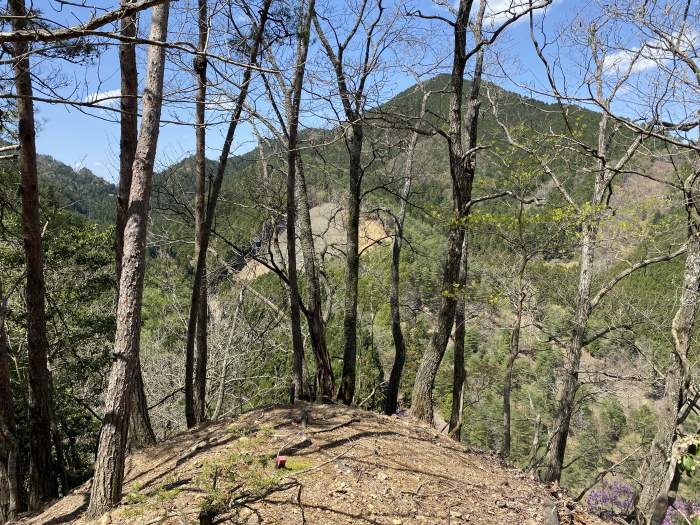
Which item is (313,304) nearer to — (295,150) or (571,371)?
(295,150)

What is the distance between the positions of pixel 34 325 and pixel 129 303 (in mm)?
2158

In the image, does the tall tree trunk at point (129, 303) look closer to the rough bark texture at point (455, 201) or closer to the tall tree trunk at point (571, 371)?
the rough bark texture at point (455, 201)

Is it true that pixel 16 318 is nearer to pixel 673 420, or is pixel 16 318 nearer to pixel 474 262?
pixel 673 420

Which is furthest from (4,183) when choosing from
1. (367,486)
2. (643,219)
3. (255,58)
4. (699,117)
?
(643,219)

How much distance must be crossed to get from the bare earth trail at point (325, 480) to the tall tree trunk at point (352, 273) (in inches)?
44.9

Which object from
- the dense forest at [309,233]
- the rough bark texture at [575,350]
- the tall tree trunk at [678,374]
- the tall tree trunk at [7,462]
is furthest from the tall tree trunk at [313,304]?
the tall tree trunk at [678,374]

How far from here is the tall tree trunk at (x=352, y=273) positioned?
6922 mm

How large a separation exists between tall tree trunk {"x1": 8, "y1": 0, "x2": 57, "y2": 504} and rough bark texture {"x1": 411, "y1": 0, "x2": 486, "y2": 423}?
428 cm

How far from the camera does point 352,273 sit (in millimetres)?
7070

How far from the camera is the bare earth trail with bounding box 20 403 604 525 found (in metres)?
3.11

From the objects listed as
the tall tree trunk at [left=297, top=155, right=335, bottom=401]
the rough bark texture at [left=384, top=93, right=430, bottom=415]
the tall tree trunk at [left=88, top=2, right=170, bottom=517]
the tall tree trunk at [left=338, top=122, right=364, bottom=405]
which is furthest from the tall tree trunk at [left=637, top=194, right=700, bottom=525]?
the tall tree trunk at [left=88, top=2, right=170, bottom=517]

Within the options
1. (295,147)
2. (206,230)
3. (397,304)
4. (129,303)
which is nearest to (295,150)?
(295,147)

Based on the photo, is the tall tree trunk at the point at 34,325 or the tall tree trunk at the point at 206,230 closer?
the tall tree trunk at the point at 34,325

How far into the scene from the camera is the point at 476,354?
1641 inches
